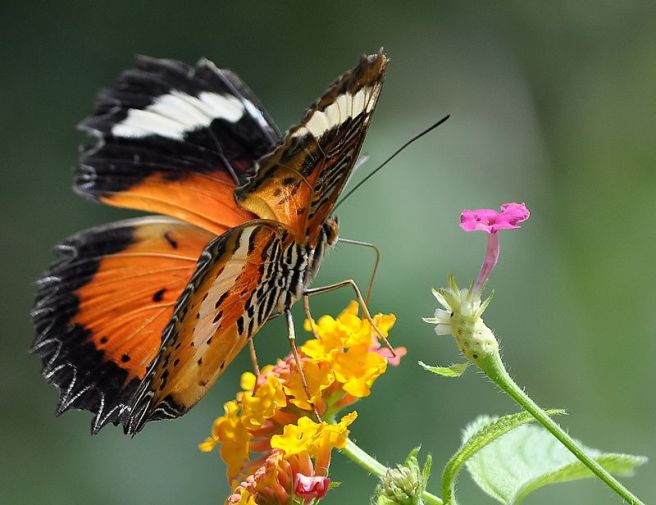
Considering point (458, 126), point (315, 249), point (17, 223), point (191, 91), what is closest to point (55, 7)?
point (17, 223)

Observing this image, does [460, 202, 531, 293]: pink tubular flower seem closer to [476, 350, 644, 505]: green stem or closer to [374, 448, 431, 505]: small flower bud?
[476, 350, 644, 505]: green stem

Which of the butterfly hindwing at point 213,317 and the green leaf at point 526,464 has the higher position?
the butterfly hindwing at point 213,317

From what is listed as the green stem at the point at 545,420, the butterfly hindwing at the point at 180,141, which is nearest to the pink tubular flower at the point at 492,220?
the green stem at the point at 545,420

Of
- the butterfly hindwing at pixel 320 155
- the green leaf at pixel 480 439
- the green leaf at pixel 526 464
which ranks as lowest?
the green leaf at pixel 526 464

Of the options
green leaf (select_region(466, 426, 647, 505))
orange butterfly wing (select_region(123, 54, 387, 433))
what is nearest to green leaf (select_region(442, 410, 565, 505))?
green leaf (select_region(466, 426, 647, 505))

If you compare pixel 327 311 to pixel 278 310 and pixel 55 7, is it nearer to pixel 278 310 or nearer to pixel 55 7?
pixel 278 310

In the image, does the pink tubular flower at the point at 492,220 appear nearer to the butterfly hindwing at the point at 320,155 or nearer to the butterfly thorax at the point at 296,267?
the butterfly hindwing at the point at 320,155
